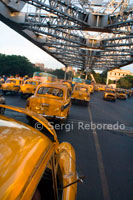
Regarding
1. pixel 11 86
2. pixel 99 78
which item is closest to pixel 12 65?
pixel 11 86

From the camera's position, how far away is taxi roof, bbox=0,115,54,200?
1.13 meters

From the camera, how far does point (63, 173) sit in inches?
93.4

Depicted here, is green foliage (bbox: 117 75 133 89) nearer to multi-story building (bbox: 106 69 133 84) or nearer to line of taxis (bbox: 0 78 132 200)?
multi-story building (bbox: 106 69 133 84)

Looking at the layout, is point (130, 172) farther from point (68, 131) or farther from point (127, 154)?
point (68, 131)

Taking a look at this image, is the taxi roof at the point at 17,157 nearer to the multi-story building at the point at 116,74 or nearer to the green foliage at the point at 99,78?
the green foliage at the point at 99,78

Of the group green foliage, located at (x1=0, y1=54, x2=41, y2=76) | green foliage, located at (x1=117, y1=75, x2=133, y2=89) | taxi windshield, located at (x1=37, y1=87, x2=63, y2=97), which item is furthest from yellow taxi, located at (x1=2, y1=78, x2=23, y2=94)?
green foliage, located at (x1=117, y1=75, x2=133, y2=89)

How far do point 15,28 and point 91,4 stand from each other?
344 inches

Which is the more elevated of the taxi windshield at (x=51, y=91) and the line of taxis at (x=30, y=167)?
the taxi windshield at (x=51, y=91)

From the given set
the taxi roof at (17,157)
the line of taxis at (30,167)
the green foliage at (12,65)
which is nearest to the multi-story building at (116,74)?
the green foliage at (12,65)

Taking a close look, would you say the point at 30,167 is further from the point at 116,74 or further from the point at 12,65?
the point at 116,74

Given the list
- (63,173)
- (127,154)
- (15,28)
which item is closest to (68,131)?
(127,154)

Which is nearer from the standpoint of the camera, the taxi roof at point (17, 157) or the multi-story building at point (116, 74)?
the taxi roof at point (17, 157)

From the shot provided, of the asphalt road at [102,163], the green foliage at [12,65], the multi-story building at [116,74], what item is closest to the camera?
the asphalt road at [102,163]

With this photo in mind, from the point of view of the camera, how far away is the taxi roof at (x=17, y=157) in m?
1.13
